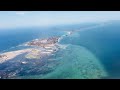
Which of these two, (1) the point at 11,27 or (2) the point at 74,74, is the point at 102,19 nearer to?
(2) the point at 74,74

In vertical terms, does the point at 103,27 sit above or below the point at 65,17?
below

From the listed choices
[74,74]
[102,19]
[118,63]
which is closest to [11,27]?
[74,74]

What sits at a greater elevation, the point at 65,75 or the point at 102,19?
the point at 102,19

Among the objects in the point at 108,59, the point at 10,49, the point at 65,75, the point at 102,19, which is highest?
the point at 102,19

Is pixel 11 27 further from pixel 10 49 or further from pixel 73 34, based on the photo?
pixel 73 34
